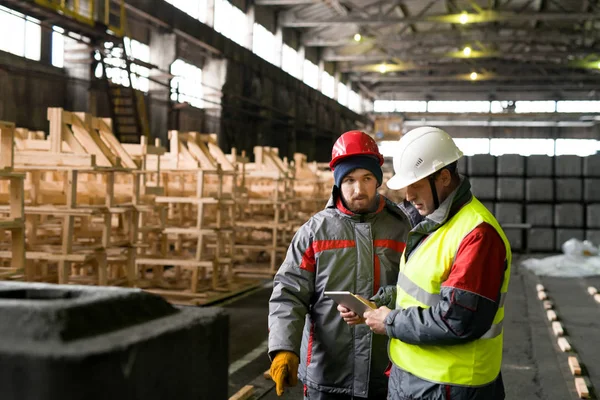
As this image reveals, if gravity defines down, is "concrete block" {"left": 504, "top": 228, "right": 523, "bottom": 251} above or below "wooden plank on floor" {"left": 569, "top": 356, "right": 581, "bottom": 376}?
above

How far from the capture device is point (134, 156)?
10320mm

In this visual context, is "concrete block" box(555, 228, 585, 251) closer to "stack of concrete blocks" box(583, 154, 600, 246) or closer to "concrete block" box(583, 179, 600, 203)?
"stack of concrete blocks" box(583, 154, 600, 246)

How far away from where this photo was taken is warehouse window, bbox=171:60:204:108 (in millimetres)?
19303

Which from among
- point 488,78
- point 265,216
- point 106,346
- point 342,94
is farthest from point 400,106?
point 106,346

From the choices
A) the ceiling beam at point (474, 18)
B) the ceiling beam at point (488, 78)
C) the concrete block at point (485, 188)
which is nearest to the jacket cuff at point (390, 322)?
the concrete block at point (485, 188)

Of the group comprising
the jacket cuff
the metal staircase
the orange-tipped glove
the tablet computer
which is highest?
the metal staircase

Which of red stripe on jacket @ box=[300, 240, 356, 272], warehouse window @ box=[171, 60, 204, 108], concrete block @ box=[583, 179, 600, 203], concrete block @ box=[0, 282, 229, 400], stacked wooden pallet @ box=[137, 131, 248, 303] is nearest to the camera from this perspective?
concrete block @ box=[0, 282, 229, 400]

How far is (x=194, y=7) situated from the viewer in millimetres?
20328

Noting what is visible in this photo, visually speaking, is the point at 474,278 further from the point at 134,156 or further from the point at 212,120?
the point at 212,120

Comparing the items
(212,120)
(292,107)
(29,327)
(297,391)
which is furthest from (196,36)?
(29,327)

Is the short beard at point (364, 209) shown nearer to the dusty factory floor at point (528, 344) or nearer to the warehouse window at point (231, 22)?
the dusty factory floor at point (528, 344)

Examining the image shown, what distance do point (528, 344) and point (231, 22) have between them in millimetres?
17467

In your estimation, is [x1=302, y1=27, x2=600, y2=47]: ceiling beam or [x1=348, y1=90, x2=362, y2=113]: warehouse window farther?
[x1=348, y1=90, x2=362, y2=113]: warehouse window

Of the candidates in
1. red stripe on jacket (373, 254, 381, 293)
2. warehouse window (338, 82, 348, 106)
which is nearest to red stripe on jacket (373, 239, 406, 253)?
red stripe on jacket (373, 254, 381, 293)
